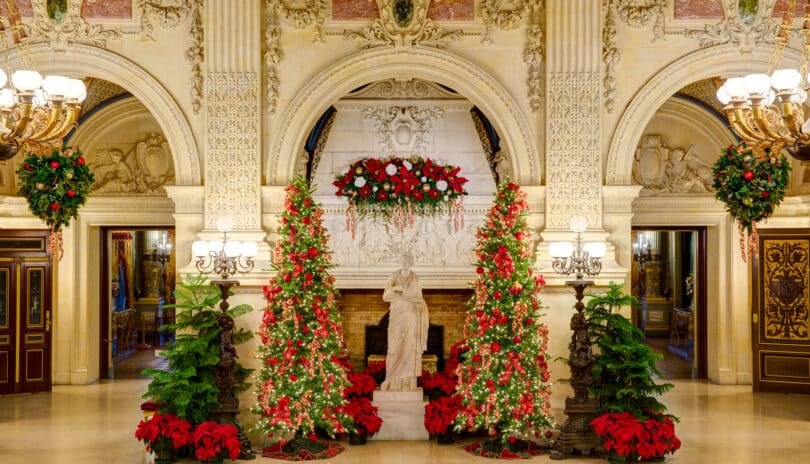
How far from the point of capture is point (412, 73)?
39.2 feet

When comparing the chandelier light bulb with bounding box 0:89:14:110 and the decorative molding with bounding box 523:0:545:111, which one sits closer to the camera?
the chandelier light bulb with bounding box 0:89:14:110

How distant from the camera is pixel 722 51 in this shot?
466 inches

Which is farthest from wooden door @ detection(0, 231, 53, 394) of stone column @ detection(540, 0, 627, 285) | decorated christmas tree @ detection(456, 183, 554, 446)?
stone column @ detection(540, 0, 627, 285)

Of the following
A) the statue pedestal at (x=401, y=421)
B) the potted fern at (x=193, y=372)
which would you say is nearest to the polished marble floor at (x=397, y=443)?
the statue pedestal at (x=401, y=421)

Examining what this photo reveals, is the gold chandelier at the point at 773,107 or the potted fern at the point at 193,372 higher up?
the gold chandelier at the point at 773,107

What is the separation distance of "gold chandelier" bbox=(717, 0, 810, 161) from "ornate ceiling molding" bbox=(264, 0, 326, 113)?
5848 mm

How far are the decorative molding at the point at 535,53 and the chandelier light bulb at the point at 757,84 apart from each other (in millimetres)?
4776

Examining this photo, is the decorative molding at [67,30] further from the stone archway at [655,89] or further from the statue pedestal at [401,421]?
the stone archway at [655,89]

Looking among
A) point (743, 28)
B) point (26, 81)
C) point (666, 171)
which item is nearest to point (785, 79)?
point (743, 28)

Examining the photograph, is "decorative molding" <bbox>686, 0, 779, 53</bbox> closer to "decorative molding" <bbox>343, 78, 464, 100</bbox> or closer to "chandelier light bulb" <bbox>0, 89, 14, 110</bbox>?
"decorative molding" <bbox>343, 78, 464, 100</bbox>

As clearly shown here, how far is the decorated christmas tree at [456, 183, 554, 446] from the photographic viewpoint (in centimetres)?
1037

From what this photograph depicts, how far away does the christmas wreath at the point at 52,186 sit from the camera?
36.9ft

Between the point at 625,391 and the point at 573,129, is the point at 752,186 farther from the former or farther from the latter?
the point at 625,391

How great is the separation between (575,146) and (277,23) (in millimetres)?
4125
